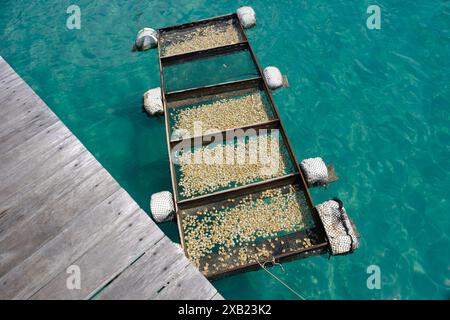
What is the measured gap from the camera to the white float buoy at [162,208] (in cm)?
624

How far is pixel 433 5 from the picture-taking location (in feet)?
36.4

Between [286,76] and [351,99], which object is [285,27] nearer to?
[286,76]

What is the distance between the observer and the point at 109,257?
2918mm

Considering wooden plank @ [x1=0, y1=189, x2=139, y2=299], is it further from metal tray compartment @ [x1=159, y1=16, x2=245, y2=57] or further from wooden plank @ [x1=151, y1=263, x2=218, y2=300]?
metal tray compartment @ [x1=159, y1=16, x2=245, y2=57]

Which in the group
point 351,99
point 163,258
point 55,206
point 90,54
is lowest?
point 351,99

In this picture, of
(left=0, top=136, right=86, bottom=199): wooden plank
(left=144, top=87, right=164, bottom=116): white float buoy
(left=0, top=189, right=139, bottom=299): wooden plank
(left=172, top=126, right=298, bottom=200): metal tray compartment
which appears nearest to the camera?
(left=0, top=189, right=139, bottom=299): wooden plank

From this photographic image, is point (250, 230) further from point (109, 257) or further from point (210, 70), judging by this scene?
point (210, 70)

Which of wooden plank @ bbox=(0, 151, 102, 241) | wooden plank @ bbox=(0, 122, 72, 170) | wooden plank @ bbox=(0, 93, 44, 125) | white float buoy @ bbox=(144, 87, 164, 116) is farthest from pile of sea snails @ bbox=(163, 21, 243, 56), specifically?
wooden plank @ bbox=(0, 151, 102, 241)

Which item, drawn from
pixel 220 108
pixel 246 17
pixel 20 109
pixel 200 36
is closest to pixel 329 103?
pixel 220 108

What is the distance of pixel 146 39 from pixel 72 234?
8791 millimetres

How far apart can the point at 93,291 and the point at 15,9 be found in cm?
1428

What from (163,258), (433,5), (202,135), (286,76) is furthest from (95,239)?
(433,5)

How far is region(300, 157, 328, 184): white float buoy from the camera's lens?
6.66 m

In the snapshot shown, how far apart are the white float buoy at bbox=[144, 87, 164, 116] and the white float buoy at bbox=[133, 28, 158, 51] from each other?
265cm
